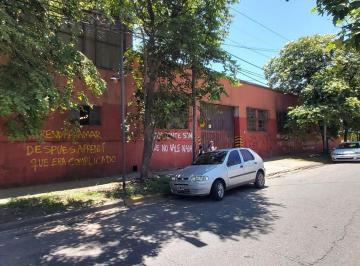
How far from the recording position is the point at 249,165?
14.1m

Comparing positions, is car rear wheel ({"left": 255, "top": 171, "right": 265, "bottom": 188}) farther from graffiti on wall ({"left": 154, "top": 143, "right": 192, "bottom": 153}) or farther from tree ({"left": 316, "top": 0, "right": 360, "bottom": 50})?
tree ({"left": 316, "top": 0, "right": 360, "bottom": 50})

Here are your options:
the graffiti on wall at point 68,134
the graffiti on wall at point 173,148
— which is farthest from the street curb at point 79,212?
the graffiti on wall at point 173,148

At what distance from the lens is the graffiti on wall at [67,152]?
1517 centimetres

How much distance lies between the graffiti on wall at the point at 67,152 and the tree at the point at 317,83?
1628cm

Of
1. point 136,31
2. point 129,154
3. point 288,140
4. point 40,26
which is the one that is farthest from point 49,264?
point 288,140

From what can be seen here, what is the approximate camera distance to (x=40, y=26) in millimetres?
10875

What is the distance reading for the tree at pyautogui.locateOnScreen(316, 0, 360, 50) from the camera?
15.4 ft

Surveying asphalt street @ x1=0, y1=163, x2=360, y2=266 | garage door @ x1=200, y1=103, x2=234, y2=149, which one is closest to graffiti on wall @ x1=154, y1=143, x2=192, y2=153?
garage door @ x1=200, y1=103, x2=234, y2=149

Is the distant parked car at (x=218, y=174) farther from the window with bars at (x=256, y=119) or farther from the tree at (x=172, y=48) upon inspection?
the window with bars at (x=256, y=119)

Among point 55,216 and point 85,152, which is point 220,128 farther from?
point 55,216

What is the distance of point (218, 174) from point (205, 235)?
4.58m

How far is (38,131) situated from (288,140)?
25981 millimetres

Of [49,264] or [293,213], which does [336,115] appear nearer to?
[293,213]

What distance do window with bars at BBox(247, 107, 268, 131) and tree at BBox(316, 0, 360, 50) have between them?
926 inches
